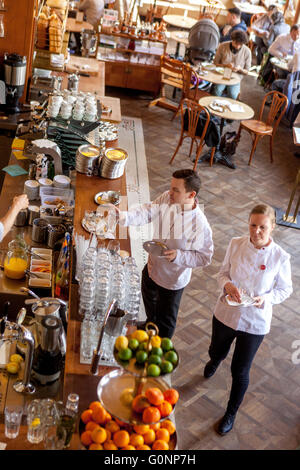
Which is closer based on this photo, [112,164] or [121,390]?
[121,390]

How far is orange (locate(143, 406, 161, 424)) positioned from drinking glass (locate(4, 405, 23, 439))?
63 cm

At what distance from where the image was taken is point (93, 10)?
962cm

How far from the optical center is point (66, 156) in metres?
4.92

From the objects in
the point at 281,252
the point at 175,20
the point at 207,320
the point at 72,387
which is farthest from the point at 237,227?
the point at 175,20

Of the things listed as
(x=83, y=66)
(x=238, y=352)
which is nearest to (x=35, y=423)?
(x=238, y=352)

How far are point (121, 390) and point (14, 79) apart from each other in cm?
399

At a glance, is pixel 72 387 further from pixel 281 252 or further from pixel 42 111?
pixel 42 111

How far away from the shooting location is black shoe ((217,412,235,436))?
402 cm

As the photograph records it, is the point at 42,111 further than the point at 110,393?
Yes

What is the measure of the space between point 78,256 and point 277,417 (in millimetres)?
2001

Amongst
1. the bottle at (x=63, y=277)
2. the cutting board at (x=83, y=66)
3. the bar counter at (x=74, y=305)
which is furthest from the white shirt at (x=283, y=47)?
the bottle at (x=63, y=277)

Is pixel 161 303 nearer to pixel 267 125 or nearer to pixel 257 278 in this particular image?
pixel 257 278

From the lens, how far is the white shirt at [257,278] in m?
3.64
